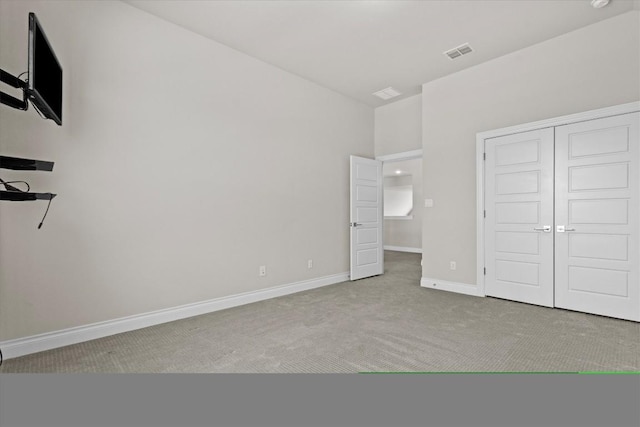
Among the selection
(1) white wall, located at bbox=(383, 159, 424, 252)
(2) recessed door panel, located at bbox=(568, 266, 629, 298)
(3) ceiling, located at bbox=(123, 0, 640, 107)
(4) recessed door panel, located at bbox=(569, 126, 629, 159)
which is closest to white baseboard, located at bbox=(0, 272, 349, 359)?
(3) ceiling, located at bbox=(123, 0, 640, 107)

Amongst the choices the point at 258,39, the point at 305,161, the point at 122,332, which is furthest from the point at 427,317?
the point at 258,39

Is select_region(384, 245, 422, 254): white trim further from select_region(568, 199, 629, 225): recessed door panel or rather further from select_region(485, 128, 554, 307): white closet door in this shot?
select_region(568, 199, 629, 225): recessed door panel

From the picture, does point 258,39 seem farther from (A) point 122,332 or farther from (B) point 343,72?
(A) point 122,332

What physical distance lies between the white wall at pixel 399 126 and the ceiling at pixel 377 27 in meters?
0.95

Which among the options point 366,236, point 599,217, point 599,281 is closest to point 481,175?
point 599,217

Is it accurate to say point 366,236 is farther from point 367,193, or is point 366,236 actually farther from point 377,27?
point 377,27

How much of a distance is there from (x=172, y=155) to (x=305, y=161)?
6.31 feet

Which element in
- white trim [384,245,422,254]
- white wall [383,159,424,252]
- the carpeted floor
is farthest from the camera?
white wall [383,159,424,252]

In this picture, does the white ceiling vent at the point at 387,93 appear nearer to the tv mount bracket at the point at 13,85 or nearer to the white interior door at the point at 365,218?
the white interior door at the point at 365,218

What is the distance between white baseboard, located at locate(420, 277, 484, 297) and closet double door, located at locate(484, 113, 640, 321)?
176mm

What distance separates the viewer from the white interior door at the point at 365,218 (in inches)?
205

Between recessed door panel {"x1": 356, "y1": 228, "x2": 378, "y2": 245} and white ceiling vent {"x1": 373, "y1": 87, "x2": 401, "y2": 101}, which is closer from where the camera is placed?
white ceiling vent {"x1": 373, "y1": 87, "x2": 401, "y2": 101}

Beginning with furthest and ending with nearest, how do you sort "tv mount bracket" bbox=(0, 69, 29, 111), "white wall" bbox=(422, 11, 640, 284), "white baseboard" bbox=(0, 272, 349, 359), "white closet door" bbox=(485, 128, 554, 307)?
"white closet door" bbox=(485, 128, 554, 307)
"white wall" bbox=(422, 11, 640, 284)
"white baseboard" bbox=(0, 272, 349, 359)
"tv mount bracket" bbox=(0, 69, 29, 111)

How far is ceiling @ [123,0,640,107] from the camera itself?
3100mm
